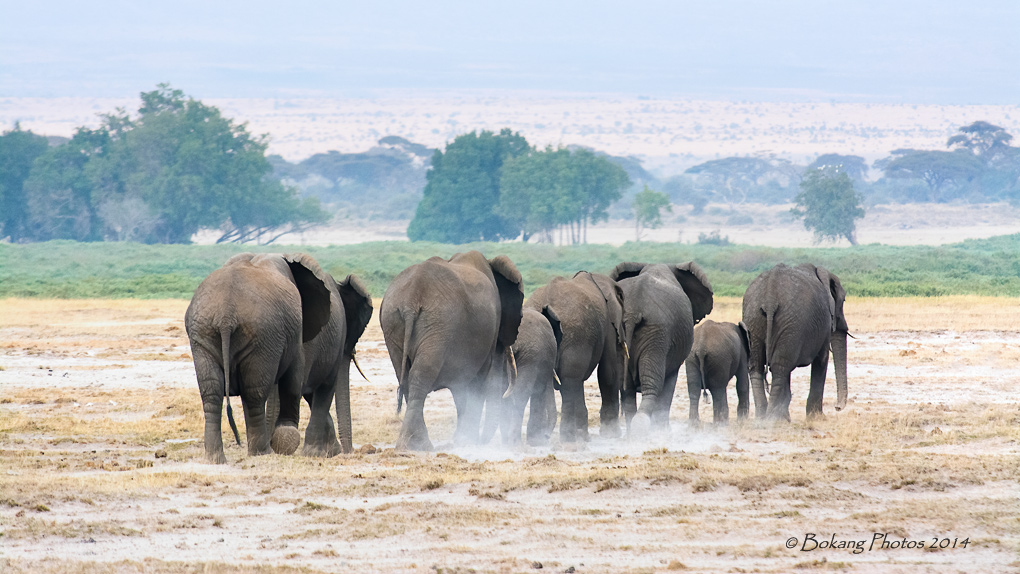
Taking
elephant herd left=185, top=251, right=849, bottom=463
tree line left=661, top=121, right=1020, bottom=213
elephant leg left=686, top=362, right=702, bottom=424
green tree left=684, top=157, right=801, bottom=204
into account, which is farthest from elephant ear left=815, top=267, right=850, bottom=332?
green tree left=684, top=157, right=801, bottom=204

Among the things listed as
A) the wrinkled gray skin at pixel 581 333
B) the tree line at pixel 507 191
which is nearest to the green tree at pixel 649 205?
the tree line at pixel 507 191

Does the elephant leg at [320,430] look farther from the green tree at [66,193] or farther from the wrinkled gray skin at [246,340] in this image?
the green tree at [66,193]

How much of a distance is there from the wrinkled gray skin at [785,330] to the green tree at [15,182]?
77.5 meters

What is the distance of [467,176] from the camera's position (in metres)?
92.1

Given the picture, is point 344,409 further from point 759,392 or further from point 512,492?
point 759,392

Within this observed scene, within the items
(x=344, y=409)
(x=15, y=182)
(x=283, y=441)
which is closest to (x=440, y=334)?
(x=344, y=409)

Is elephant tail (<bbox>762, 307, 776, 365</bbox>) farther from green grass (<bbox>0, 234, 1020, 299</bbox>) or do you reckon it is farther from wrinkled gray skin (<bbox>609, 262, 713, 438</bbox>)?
green grass (<bbox>0, 234, 1020, 299</bbox>)

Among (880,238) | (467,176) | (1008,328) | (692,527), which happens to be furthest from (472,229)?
(692,527)

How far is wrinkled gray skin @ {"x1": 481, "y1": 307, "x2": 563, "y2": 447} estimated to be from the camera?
11.9 m

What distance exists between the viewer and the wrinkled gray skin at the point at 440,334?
11.1m

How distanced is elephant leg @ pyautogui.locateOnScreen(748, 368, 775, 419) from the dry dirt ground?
0.43 m

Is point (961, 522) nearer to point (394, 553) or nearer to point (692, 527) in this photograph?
point (692, 527)

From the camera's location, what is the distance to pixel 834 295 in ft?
50.6

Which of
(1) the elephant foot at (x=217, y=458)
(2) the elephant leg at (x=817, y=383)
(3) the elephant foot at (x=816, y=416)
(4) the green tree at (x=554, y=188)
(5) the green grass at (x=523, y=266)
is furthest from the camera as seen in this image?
(4) the green tree at (x=554, y=188)
